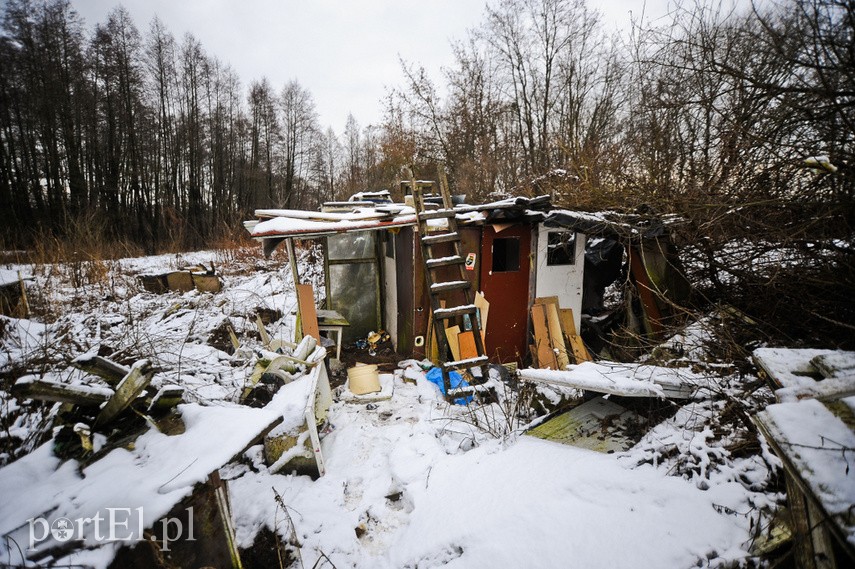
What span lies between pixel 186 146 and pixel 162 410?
30.7 meters

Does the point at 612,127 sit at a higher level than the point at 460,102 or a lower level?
lower

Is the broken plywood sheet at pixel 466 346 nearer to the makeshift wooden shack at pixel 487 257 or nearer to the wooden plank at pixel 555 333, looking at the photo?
the makeshift wooden shack at pixel 487 257

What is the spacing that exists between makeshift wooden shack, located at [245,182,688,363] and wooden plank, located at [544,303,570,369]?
33 cm

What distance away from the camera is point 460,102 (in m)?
13.6

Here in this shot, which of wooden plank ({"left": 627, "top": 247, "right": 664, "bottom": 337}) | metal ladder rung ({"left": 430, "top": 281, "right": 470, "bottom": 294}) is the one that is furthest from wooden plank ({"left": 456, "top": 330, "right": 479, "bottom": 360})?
wooden plank ({"left": 627, "top": 247, "right": 664, "bottom": 337})

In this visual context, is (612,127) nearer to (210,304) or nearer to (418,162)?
(418,162)

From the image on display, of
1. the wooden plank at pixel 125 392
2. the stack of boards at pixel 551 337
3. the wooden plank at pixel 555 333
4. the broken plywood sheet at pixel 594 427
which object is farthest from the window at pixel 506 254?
the wooden plank at pixel 125 392

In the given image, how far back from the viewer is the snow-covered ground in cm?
181

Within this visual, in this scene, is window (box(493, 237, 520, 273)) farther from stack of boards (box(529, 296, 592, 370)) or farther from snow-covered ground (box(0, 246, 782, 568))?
snow-covered ground (box(0, 246, 782, 568))

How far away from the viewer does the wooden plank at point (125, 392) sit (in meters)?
2.02

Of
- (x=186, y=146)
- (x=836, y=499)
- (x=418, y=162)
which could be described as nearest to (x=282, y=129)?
(x=186, y=146)

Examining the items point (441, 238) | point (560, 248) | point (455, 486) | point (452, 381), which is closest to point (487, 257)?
point (441, 238)

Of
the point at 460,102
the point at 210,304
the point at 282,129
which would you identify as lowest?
the point at 210,304

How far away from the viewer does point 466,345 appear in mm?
5473
